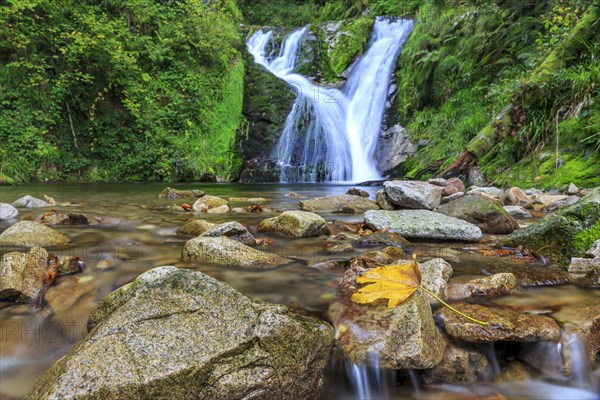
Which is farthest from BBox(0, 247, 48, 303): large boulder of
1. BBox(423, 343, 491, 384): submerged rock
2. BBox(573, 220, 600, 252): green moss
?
BBox(573, 220, 600, 252): green moss

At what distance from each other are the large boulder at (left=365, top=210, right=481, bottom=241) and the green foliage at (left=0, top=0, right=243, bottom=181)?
10.7m

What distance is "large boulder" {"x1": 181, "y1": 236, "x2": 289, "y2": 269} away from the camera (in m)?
2.72

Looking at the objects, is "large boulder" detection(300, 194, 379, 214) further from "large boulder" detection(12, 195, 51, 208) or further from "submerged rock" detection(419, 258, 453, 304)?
"large boulder" detection(12, 195, 51, 208)

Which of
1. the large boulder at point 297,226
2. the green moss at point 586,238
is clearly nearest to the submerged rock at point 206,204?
the large boulder at point 297,226

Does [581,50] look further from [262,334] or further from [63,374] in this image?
[63,374]

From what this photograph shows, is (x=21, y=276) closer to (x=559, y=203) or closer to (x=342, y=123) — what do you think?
(x=559, y=203)

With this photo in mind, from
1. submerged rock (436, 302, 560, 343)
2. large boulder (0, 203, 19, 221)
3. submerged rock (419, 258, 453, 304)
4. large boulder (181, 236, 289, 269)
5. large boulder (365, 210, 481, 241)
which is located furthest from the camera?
large boulder (0, 203, 19, 221)

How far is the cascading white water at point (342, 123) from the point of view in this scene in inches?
524

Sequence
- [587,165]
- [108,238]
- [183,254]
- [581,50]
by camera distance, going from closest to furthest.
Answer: [183,254] < [108,238] < [587,165] < [581,50]

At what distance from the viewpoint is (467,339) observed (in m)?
1.71

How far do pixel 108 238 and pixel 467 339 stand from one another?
353 centimetres

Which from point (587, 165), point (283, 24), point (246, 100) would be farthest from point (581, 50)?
point (283, 24)

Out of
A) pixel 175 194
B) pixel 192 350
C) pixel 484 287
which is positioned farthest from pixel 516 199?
pixel 175 194

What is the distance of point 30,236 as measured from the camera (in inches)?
132
